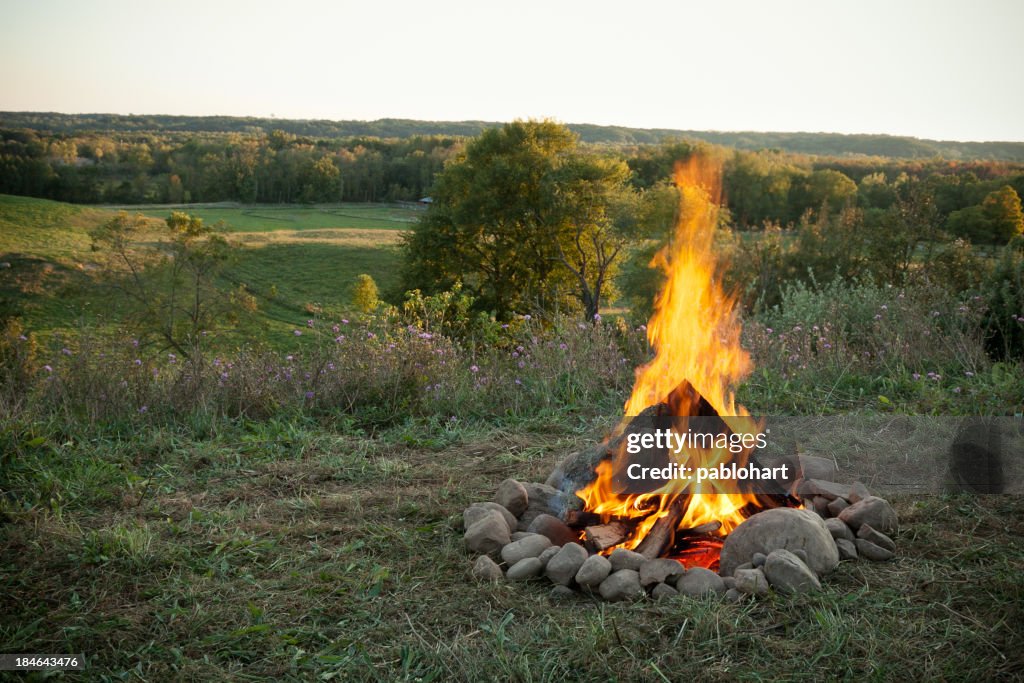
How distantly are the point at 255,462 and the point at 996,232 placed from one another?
29.5 metres

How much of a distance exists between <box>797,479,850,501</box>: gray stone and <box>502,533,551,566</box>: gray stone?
142cm

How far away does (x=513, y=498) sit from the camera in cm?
363

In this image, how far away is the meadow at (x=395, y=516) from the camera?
8.15 feet

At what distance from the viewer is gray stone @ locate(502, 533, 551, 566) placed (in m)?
3.18

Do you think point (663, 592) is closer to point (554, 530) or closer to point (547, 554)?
point (547, 554)

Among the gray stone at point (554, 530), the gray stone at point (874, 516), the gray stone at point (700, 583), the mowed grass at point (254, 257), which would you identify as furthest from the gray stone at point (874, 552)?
the mowed grass at point (254, 257)

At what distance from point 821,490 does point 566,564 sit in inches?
60.4

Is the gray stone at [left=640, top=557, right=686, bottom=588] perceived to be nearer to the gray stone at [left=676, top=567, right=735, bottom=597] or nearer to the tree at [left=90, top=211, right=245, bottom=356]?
the gray stone at [left=676, top=567, right=735, bottom=597]

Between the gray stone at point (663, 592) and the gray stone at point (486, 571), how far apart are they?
65 cm

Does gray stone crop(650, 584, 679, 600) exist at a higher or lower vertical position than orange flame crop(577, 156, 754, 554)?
lower

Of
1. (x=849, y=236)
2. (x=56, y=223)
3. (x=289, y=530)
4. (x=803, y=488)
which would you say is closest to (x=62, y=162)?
(x=56, y=223)

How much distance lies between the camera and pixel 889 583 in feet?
9.59

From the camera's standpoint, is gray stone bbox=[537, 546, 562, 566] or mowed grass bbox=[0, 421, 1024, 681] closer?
mowed grass bbox=[0, 421, 1024, 681]

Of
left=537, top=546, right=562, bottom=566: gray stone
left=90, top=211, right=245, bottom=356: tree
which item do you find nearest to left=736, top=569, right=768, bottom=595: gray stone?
left=537, top=546, right=562, bottom=566: gray stone
